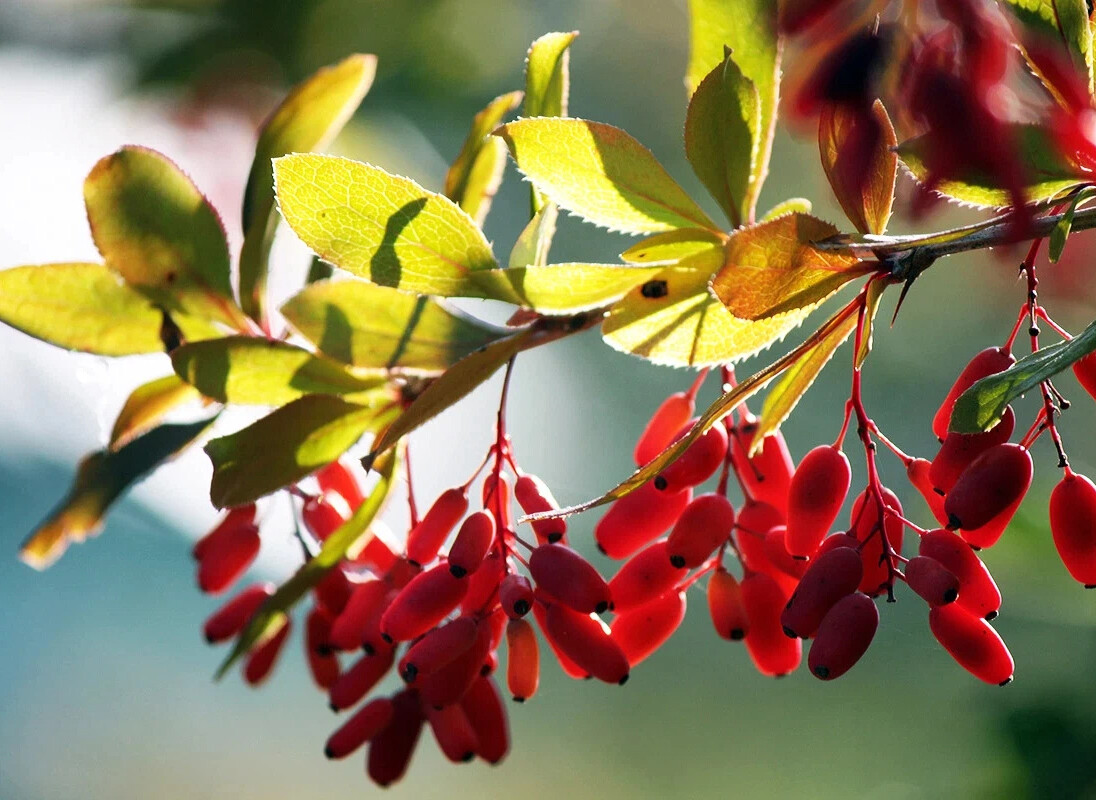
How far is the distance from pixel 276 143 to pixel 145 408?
17 cm

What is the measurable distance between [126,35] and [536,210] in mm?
1143

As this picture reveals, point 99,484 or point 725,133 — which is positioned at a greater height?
point 725,133

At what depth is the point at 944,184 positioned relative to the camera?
41 cm

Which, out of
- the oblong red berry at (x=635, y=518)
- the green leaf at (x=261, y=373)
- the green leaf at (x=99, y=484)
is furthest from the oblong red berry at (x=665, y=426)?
the green leaf at (x=99, y=484)

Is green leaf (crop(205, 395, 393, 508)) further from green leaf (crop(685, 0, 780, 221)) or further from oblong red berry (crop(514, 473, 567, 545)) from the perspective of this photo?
green leaf (crop(685, 0, 780, 221))

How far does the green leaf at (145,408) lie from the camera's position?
2.03 feet

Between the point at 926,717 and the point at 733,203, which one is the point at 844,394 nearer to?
the point at 926,717

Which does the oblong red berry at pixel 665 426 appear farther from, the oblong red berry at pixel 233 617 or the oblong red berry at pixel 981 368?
the oblong red berry at pixel 233 617

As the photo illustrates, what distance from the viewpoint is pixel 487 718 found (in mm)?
601

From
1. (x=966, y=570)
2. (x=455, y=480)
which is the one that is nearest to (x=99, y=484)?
(x=966, y=570)

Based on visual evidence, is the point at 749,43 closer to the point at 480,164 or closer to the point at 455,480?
the point at 480,164

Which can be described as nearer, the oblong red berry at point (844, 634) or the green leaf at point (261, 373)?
the oblong red berry at point (844, 634)

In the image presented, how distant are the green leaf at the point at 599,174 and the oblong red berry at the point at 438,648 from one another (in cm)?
20

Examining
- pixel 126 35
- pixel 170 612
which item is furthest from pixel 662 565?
pixel 170 612
